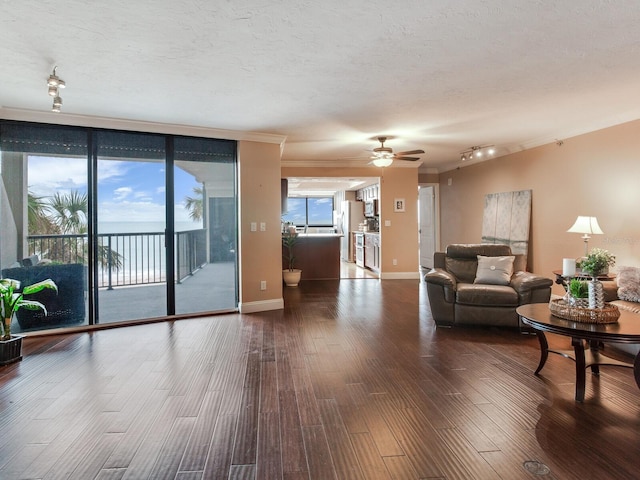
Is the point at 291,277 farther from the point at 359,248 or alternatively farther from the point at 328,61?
the point at 328,61

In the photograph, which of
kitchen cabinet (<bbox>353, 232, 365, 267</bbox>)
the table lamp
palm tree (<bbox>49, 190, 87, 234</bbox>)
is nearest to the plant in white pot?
the table lamp

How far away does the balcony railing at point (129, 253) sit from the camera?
4066mm

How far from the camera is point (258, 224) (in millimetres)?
5016

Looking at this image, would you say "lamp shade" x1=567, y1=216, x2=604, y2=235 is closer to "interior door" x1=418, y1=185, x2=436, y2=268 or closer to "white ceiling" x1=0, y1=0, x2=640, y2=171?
"white ceiling" x1=0, y1=0, x2=640, y2=171

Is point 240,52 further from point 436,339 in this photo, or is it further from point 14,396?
point 436,339

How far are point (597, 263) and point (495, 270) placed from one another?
3.17 feet

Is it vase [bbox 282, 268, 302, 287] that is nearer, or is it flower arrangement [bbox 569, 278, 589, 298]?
flower arrangement [bbox 569, 278, 589, 298]

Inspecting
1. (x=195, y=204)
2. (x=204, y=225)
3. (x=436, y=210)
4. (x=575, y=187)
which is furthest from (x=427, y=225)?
(x=195, y=204)

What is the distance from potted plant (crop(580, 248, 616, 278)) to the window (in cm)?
969

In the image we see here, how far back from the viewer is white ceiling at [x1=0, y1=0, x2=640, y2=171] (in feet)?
7.03

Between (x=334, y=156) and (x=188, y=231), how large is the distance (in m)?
3.17

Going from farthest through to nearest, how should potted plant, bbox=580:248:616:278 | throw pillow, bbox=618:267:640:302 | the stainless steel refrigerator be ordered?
the stainless steel refrigerator → potted plant, bbox=580:248:616:278 → throw pillow, bbox=618:267:640:302

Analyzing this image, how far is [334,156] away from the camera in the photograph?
6.79 m

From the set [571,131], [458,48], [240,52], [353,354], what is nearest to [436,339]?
[353,354]
